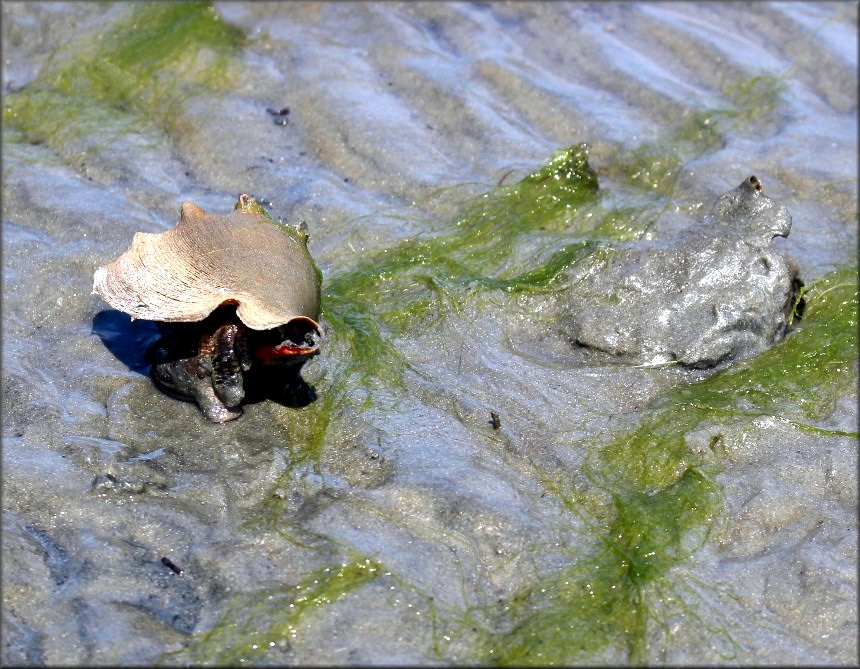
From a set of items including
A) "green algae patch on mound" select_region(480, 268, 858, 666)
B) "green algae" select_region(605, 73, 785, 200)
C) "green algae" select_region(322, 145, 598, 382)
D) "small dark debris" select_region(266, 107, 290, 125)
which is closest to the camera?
"green algae patch on mound" select_region(480, 268, 858, 666)

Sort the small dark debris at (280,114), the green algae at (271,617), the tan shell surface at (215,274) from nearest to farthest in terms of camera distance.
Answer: the green algae at (271,617), the tan shell surface at (215,274), the small dark debris at (280,114)

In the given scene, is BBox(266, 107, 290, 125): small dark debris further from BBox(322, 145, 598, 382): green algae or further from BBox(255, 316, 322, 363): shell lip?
BBox(255, 316, 322, 363): shell lip

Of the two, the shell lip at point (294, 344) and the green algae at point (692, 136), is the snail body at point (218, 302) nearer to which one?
the shell lip at point (294, 344)

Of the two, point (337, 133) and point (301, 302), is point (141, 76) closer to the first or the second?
point (337, 133)

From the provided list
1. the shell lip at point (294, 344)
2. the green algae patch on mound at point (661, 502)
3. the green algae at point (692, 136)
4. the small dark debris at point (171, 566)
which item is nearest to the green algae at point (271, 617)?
the small dark debris at point (171, 566)

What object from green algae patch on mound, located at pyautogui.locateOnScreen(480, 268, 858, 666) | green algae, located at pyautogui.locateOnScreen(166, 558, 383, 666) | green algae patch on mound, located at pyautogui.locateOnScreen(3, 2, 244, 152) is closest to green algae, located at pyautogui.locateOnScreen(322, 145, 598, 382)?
green algae patch on mound, located at pyautogui.locateOnScreen(480, 268, 858, 666)

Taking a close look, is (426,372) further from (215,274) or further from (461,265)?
(215,274)

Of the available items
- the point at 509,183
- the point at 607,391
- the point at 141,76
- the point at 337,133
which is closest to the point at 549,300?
the point at 607,391

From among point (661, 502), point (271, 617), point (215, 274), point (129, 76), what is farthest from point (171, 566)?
point (129, 76)

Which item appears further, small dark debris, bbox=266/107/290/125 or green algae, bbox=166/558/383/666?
small dark debris, bbox=266/107/290/125
